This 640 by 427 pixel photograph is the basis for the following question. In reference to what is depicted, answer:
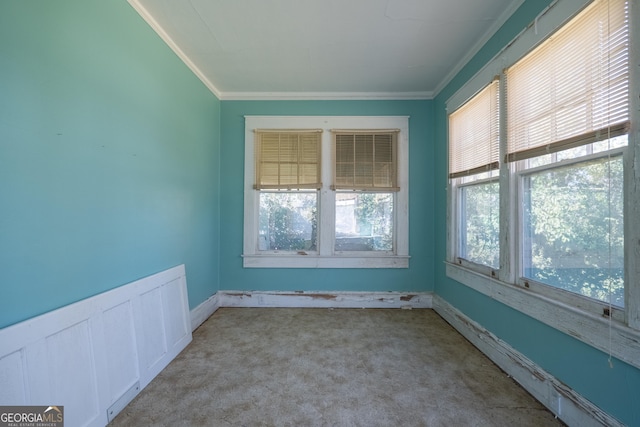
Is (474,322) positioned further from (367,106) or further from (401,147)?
(367,106)

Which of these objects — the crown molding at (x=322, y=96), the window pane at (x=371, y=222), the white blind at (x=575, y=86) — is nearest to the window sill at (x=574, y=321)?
the white blind at (x=575, y=86)

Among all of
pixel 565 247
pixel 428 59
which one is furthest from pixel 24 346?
pixel 428 59

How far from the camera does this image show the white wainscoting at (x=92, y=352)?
3.84ft

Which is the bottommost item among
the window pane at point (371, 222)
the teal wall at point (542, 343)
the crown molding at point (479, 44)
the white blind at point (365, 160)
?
the teal wall at point (542, 343)

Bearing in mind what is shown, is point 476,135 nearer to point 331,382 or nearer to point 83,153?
point 331,382

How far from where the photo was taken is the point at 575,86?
1540 mm

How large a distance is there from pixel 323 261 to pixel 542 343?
233 centimetres

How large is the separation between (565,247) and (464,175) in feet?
4.19

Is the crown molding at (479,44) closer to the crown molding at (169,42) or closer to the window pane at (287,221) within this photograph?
the window pane at (287,221)

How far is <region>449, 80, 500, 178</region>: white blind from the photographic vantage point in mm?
2303

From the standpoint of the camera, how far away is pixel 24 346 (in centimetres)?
117

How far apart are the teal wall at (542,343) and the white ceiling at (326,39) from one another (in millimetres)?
157

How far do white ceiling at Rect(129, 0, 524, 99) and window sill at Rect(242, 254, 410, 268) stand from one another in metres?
2.26

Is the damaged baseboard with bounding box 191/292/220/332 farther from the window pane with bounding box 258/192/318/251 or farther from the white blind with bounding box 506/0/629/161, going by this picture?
the white blind with bounding box 506/0/629/161
